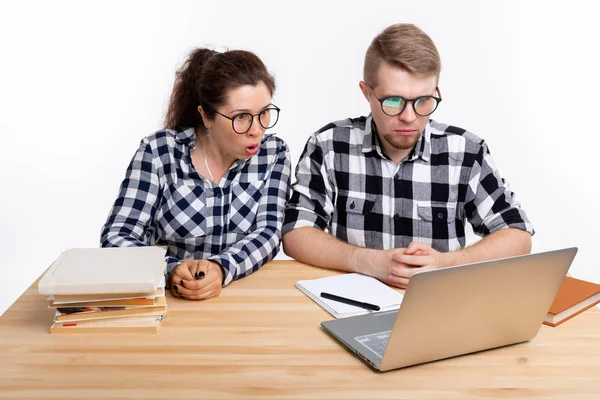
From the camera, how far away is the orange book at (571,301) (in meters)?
1.57

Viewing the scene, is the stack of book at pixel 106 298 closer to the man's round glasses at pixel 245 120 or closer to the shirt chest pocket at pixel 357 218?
the man's round glasses at pixel 245 120

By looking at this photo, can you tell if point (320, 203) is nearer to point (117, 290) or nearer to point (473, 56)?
point (117, 290)

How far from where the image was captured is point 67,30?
12.4ft

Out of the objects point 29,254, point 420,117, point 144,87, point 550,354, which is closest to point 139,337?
point 550,354

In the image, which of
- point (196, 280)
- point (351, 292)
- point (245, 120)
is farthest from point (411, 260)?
point (245, 120)

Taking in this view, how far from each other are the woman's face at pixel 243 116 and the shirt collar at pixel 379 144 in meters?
0.39

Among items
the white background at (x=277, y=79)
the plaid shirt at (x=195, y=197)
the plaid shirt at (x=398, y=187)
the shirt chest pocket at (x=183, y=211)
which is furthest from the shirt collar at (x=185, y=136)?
the white background at (x=277, y=79)

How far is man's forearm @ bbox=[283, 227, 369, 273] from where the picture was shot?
1.93 m

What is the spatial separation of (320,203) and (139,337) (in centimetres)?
93

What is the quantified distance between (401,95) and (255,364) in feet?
3.36

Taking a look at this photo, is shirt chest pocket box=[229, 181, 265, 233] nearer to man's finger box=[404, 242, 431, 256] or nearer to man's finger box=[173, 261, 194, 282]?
man's finger box=[173, 261, 194, 282]

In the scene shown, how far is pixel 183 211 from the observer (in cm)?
217

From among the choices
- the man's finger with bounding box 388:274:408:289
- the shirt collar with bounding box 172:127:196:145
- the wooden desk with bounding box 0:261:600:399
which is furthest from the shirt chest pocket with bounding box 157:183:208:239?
→ the man's finger with bounding box 388:274:408:289

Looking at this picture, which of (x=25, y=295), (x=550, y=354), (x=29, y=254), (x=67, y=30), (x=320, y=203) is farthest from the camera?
(x=29, y=254)
